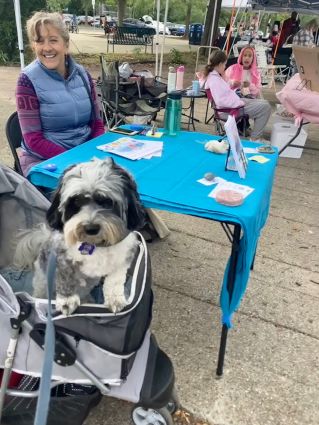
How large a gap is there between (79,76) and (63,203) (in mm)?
2001

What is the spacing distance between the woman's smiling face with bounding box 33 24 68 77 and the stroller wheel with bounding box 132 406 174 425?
2.47 metres

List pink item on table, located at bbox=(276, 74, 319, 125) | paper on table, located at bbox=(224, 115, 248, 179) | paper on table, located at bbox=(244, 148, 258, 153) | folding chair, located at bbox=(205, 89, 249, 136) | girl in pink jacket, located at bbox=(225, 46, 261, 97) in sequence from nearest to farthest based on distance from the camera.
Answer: paper on table, located at bbox=(224, 115, 248, 179) < paper on table, located at bbox=(244, 148, 258, 153) < pink item on table, located at bbox=(276, 74, 319, 125) < folding chair, located at bbox=(205, 89, 249, 136) < girl in pink jacket, located at bbox=(225, 46, 261, 97)

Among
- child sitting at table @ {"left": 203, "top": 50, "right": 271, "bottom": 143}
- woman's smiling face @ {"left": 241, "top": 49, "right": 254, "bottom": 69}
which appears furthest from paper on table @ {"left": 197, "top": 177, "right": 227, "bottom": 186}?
woman's smiling face @ {"left": 241, "top": 49, "right": 254, "bottom": 69}

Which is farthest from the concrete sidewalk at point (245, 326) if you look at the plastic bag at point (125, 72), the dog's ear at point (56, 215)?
the plastic bag at point (125, 72)

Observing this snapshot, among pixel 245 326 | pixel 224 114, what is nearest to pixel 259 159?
pixel 245 326

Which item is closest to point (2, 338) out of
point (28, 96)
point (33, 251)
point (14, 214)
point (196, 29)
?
point (33, 251)

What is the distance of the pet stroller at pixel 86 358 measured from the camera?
1632 mm

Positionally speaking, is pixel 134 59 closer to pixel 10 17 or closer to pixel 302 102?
pixel 10 17

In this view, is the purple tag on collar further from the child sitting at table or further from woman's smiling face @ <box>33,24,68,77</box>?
the child sitting at table

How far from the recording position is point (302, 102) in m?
5.62

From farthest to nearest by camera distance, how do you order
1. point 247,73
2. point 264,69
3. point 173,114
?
point 264,69 < point 247,73 < point 173,114

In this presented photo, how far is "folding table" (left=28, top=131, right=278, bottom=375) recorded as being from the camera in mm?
2172

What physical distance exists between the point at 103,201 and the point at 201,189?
88cm

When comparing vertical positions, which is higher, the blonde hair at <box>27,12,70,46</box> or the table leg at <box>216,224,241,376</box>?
the blonde hair at <box>27,12,70,46</box>
